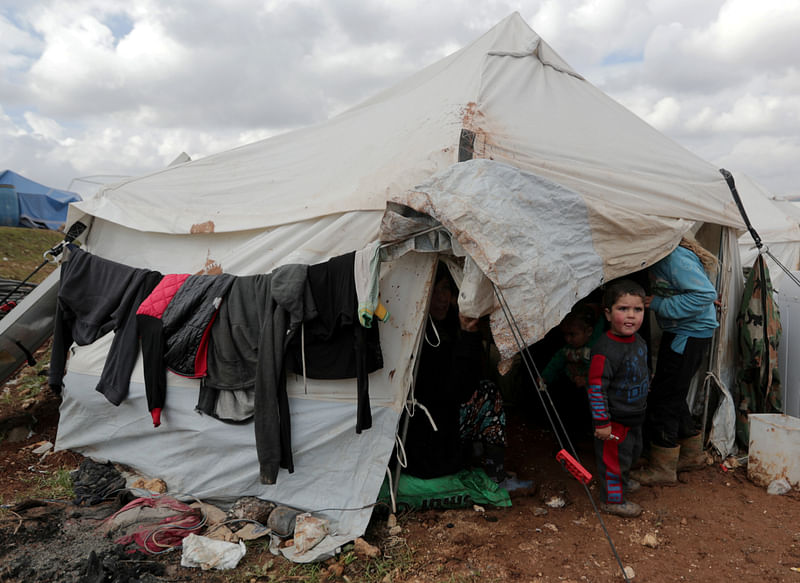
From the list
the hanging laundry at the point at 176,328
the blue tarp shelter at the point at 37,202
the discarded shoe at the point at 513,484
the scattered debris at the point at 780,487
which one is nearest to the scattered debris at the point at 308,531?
the hanging laundry at the point at 176,328

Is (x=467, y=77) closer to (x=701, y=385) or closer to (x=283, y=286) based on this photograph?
(x=283, y=286)

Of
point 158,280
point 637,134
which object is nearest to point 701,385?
point 637,134

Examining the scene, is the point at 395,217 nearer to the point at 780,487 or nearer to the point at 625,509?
the point at 625,509

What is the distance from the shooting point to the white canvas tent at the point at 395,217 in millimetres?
2982

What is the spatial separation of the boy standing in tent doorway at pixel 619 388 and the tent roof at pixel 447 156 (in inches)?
27.7

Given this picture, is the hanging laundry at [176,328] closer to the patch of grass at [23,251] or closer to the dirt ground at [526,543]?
the dirt ground at [526,543]

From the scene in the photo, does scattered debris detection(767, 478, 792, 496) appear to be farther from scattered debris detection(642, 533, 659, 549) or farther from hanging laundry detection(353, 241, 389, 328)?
hanging laundry detection(353, 241, 389, 328)

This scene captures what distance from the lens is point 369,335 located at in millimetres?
3236

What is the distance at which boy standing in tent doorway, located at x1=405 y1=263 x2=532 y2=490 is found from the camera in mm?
3584

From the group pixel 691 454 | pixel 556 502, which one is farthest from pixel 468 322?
pixel 691 454

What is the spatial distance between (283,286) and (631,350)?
2155 millimetres

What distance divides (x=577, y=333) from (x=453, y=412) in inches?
51.7

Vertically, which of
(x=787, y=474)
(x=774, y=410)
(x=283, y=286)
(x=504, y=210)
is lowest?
(x=787, y=474)

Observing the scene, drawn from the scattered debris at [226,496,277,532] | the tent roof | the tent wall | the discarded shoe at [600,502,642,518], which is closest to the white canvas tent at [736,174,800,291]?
the tent roof
